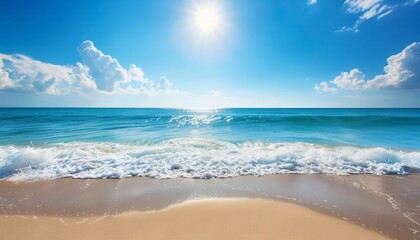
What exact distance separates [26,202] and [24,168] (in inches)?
107

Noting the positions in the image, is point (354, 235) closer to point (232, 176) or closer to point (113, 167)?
point (232, 176)

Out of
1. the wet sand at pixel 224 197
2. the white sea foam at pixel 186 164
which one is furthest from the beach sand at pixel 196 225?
the white sea foam at pixel 186 164

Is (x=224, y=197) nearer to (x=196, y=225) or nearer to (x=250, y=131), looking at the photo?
(x=196, y=225)

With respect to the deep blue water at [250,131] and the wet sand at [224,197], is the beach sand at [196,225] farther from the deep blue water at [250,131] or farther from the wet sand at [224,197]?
the deep blue water at [250,131]

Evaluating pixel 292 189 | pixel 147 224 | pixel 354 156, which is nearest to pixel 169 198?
pixel 147 224

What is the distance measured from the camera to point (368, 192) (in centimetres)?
479

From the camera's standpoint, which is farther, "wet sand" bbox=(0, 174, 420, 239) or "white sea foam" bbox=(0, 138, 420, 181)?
"white sea foam" bbox=(0, 138, 420, 181)

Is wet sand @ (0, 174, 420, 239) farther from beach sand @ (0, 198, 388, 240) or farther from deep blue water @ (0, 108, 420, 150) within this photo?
deep blue water @ (0, 108, 420, 150)

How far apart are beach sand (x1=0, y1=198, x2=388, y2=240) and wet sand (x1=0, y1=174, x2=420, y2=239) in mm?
A: 35

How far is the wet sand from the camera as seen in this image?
3576mm

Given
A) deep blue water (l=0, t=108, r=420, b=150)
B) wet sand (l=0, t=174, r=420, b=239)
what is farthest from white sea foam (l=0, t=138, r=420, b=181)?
deep blue water (l=0, t=108, r=420, b=150)

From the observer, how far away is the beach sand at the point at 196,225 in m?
3.13

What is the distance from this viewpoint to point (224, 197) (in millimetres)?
4441

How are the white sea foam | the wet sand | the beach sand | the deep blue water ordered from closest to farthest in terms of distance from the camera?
the beach sand < the wet sand < the white sea foam < the deep blue water
